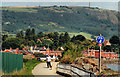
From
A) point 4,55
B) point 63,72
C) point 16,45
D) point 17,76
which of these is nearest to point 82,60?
point 63,72

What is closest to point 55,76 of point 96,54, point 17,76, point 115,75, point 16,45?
point 17,76

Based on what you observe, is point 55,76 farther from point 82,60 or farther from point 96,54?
point 96,54

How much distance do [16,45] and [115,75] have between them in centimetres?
17452

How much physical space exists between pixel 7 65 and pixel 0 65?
2.48m

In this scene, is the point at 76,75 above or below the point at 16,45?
above

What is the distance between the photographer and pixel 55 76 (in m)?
27.5

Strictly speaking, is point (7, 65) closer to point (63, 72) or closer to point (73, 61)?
point (63, 72)

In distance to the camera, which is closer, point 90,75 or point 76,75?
point 90,75

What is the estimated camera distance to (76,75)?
78.5ft

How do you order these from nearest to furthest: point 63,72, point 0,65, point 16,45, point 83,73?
point 0,65
point 83,73
point 63,72
point 16,45

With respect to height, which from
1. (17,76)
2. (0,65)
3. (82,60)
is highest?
(0,65)

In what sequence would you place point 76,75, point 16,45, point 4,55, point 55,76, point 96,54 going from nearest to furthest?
1. point 4,55
2. point 76,75
3. point 55,76
4. point 96,54
5. point 16,45

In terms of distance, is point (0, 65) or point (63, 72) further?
point (63, 72)

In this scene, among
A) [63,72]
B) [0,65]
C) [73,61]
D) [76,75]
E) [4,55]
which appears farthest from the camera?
[73,61]
